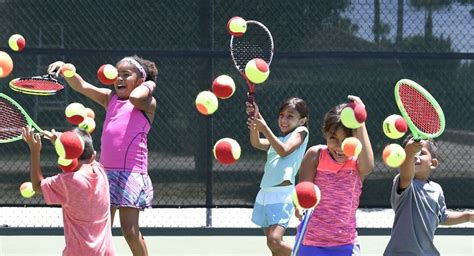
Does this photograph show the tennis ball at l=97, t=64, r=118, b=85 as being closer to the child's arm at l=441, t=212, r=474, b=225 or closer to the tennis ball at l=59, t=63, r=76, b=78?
the tennis ball at l=59, t=63, r=76, b=78

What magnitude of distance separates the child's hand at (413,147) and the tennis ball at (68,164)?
162 cm

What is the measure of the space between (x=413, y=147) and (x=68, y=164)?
5.51 ft

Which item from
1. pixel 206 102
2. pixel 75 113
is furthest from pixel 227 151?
pixel 75 113

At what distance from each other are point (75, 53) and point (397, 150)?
4.16 metres

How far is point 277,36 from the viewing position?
310 inches

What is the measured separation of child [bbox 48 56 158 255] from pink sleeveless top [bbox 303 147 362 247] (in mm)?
1576

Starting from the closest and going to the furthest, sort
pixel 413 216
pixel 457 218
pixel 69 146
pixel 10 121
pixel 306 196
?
pixel 306 196 → pixel 69 146 → pixel 413 216 → pixel 457 218 → pixel 10 121

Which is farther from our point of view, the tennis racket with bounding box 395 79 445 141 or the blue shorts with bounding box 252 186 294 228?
the blue shorts with bounding box 252 186 294 228

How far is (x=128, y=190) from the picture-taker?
18.5ft

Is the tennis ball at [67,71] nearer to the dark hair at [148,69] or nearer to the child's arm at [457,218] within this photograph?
the dark hair at [148,69]

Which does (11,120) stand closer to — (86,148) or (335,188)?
(86,148)

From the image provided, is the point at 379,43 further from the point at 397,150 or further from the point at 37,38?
the point at 397,150

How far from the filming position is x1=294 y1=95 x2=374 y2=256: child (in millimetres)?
4375

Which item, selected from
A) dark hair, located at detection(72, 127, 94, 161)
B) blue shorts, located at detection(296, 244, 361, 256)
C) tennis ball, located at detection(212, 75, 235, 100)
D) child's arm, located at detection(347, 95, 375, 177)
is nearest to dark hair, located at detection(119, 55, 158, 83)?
tennis ball, located at detection(212, 75, 235, 100)
